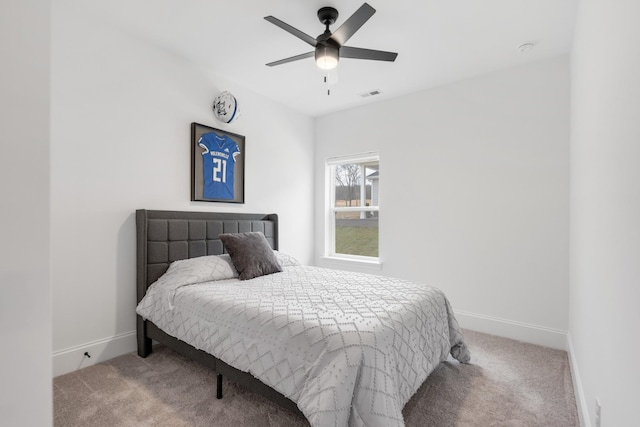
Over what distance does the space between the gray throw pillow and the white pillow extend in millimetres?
91

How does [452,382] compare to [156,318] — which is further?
[156,318]

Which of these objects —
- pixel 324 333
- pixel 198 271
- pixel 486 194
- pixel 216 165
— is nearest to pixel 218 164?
pixel 216 165

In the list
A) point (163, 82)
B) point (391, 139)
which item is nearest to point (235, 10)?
point (163, 82)

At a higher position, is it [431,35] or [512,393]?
[431,35]

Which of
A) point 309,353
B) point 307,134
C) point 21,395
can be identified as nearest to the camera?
point 21,395

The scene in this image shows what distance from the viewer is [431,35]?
97.9 inches

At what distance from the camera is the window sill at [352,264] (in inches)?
155

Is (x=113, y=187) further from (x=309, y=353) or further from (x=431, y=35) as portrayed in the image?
(x=431, y=35)

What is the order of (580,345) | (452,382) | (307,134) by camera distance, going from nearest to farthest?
(580,345)
(452,382)
(307,134)

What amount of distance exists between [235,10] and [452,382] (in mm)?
3077

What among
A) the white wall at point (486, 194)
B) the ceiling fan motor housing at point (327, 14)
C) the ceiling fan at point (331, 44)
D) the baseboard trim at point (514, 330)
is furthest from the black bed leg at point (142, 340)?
the baseboard trim at point (514, 330)

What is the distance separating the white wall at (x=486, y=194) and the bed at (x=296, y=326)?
1032 millimetres

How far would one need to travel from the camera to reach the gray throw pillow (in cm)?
268

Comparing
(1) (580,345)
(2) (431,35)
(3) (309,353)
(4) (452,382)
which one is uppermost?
(2) (431,35)
